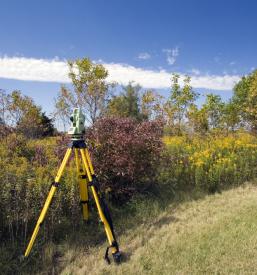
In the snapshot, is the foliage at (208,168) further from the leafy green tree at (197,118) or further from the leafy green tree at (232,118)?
the leafy green tree at (232,118)

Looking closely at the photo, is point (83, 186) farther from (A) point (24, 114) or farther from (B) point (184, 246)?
(A) point (24, 114)

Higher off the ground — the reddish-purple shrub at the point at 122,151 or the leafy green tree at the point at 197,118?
the leafy green tree at the point at 197,118

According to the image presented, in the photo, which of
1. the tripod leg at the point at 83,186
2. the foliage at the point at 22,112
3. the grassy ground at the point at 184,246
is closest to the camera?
the grassy ground at the point at 184,246

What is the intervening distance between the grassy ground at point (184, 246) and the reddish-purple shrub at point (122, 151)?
0.74 meters

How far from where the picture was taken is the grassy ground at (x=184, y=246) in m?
3.08

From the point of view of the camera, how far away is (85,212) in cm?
397

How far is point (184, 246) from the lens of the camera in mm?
3518

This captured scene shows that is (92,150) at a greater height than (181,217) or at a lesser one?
greater

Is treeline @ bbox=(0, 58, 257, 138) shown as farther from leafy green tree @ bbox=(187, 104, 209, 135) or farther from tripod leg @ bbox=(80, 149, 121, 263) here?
tripod leg @ bbox=(80, 149, 121, 263)

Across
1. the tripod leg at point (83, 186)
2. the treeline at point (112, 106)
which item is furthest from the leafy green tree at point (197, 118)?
the tripod leg at point (83, 186)

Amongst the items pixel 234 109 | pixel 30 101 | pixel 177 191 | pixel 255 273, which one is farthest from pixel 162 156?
pixel 234 109

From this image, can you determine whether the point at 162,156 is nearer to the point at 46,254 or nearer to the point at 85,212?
the point at 85,212

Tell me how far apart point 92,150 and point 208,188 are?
2.71 m

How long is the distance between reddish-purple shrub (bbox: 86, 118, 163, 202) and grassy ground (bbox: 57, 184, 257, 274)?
2.44 feet
